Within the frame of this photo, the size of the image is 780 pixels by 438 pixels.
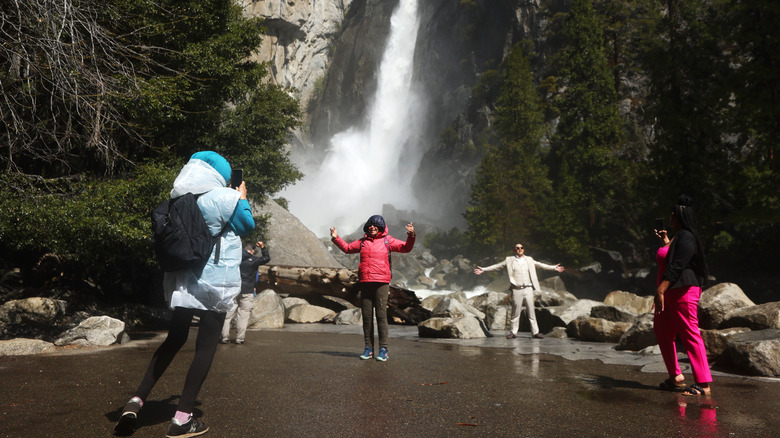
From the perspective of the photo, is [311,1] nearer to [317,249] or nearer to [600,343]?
[317,249]

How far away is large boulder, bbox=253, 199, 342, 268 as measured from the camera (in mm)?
28391

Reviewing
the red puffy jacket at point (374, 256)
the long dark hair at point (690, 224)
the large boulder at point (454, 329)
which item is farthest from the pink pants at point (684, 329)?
the large boulder at point (454, 329)

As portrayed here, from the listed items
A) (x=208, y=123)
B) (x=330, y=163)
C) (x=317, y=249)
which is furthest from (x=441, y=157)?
(x=208, y=123)

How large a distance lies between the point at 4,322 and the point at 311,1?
93.3 m

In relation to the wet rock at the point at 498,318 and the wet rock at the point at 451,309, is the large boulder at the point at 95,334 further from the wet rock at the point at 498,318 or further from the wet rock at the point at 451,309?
the wet rock at the point at 498,318

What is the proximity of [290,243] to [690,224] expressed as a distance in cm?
2518

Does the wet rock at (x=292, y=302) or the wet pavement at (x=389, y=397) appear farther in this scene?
the wet rock at (x=292, y=302)

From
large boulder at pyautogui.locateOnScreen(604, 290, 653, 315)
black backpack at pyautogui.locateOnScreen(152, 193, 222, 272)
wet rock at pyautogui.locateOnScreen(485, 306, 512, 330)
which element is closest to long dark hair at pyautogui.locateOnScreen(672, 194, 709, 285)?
black backpack at pyautogui.locateOnScreen(152, 193, 222, 272)

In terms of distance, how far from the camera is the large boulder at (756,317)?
7.91 metres

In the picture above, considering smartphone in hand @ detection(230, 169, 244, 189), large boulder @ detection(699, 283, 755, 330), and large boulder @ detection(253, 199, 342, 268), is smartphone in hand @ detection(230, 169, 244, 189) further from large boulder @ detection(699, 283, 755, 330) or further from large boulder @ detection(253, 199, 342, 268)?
large boulder @ detection(253, 199, 342, 268)

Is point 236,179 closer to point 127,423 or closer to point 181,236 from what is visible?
point 181,236

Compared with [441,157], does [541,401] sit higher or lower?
lower

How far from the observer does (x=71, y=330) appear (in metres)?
9.17

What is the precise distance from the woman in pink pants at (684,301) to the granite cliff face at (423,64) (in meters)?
49.1
